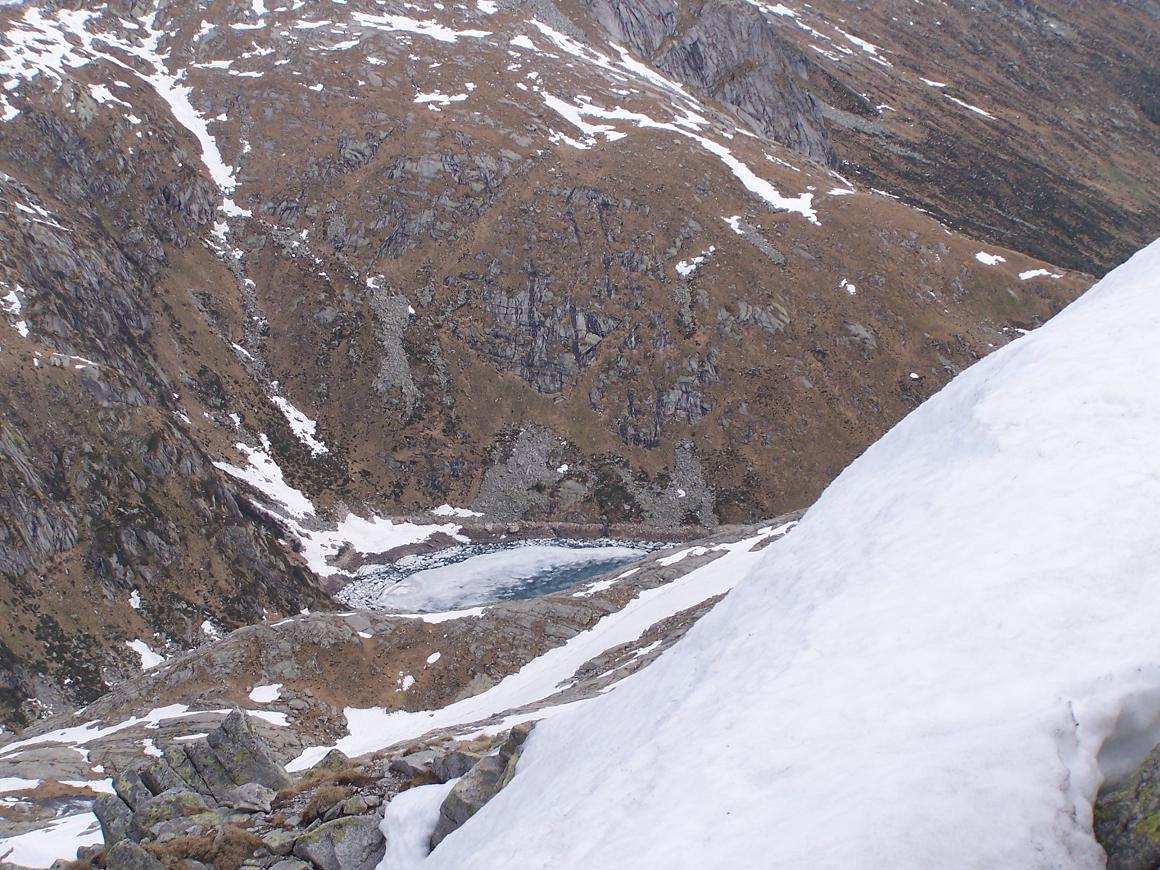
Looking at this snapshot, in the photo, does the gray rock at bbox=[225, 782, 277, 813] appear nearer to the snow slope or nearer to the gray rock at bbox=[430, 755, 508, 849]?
the gray rock at bbox=[430, 755, 508, 849]

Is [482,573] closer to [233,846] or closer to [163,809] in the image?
[163,809]

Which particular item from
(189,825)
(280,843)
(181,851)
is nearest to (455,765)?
(280,843)

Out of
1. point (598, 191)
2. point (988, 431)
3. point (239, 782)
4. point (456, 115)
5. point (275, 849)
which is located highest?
point (456, 115)

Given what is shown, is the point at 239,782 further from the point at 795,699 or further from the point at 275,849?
the point at 795,699

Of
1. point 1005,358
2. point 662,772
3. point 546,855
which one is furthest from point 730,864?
point 1005,358

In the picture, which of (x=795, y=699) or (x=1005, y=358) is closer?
(x=795, y=699)

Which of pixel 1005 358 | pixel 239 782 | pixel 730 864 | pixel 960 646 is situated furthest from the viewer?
pixel 239 782
